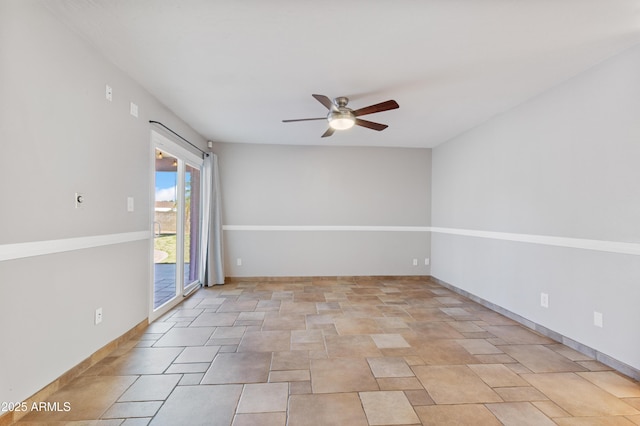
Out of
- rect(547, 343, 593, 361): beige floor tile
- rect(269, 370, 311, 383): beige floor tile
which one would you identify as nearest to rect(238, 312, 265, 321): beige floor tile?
rect(269, 370, 311, 383): beige floor tile

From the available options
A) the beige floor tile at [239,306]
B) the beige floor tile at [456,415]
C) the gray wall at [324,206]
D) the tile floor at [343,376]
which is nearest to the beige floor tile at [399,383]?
the tile floor at [343,376]

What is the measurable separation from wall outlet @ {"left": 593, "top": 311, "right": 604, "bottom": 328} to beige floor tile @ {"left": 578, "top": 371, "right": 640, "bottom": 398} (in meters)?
0.37

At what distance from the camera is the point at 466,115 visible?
3.88 m

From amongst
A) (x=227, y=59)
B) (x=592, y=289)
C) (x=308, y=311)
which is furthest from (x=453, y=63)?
(x=308, y=311)

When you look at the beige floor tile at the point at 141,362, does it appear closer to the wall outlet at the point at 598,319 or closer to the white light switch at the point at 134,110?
the white light switch at the point at 134,110

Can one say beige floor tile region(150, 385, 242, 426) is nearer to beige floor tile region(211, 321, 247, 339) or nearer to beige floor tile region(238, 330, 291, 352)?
beige floor tile region(238, 330, 291, 352)

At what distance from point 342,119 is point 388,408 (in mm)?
2590

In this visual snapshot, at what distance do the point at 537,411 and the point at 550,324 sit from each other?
150cm

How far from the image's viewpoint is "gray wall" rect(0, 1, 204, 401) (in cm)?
172

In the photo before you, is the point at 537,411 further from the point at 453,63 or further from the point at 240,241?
the point at 240,241

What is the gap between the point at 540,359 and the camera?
2.56m

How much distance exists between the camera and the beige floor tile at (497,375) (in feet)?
7.13

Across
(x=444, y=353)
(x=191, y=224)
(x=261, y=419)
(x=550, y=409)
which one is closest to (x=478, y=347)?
(x=444, y=353)

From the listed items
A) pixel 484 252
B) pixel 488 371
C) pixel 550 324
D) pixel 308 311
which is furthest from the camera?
pixel 484 252
